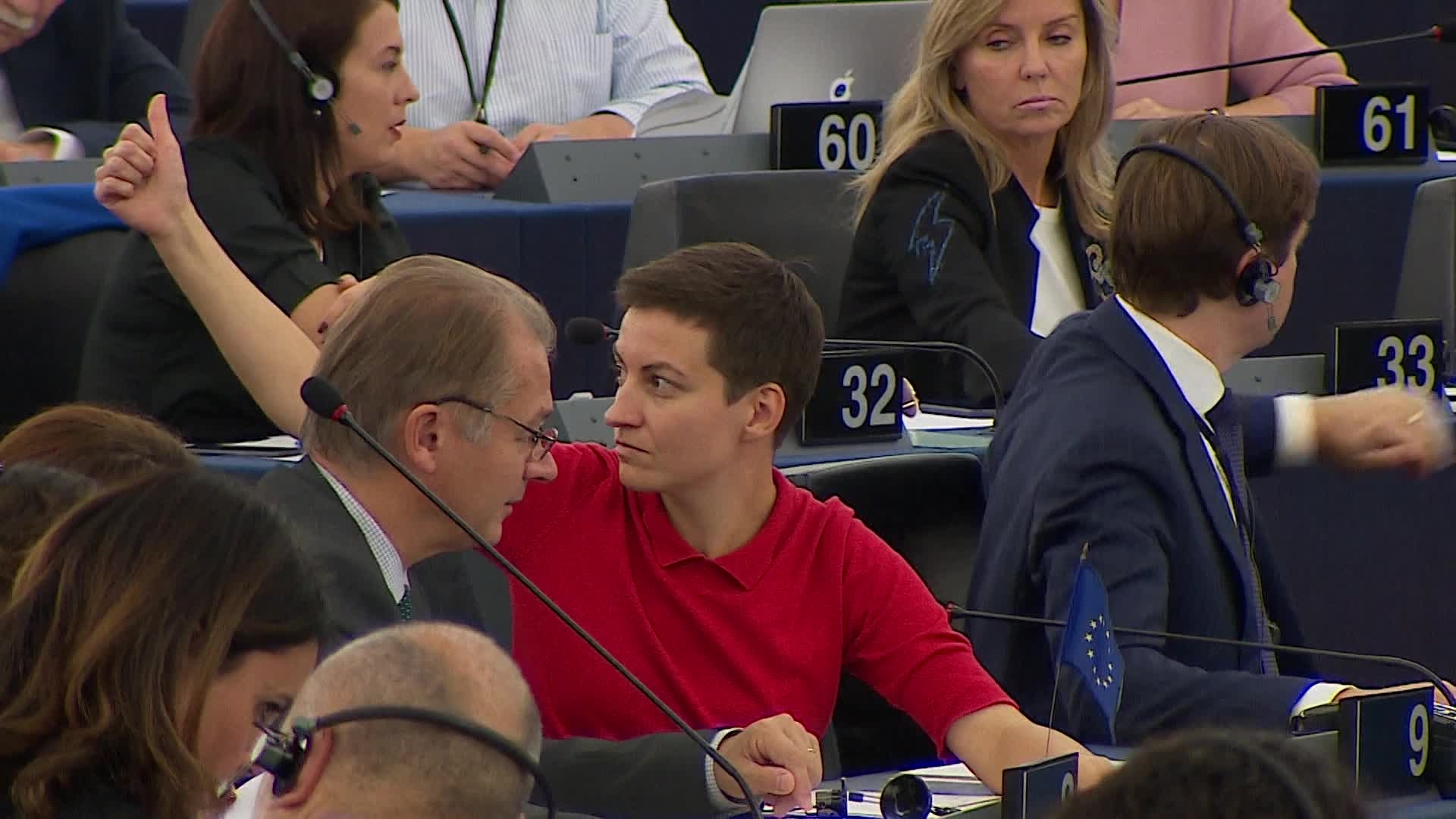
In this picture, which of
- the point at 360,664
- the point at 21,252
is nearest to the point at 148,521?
the point at 360,664

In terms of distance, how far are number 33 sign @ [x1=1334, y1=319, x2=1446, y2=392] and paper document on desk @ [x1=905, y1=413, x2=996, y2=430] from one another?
553 millimetres

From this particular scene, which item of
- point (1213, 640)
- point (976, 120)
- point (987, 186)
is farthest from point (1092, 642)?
point (976, 120)

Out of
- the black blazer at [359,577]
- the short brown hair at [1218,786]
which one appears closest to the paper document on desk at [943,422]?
the black blazer at [359,577]

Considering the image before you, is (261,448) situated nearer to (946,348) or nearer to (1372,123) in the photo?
(946,348)

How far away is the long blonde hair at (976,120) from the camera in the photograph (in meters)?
3.77

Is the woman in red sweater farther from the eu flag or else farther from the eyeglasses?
the eu flag

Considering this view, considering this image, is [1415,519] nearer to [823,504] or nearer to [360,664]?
[823,504]

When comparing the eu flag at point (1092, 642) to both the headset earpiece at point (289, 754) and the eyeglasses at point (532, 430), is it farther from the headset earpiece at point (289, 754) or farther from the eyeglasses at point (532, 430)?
the headset earpiece at point (289, 754)

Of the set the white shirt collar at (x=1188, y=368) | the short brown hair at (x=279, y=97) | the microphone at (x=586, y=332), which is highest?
the short brown hair at (x=279, y=97)

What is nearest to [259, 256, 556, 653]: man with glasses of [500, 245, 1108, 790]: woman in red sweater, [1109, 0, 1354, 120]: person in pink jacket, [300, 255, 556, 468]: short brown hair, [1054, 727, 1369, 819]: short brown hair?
[300, 255, 556, 468]: short brown hair

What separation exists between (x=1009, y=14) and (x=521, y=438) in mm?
1832

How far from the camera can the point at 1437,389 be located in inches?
140

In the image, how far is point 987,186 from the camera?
373 cm

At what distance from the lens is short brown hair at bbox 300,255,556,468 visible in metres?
2.22
